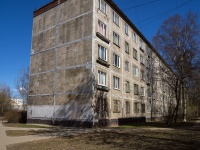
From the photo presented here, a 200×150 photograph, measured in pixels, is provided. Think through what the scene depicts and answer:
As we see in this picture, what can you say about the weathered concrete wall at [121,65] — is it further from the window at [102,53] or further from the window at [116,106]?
the window at [102,53]

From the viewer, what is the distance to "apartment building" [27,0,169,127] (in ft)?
71.6

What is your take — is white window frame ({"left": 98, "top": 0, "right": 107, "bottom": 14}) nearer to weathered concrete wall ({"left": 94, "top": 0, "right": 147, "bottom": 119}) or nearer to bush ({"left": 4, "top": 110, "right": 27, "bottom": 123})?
weathered concrete wall ({"left": 94, "top": 0, "right": 147, "bottom": 119})

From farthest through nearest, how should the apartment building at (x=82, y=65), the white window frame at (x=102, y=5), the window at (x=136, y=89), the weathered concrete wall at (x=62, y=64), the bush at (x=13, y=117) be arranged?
the window at (x=136, y=89)
the bush at (x=13, y=117)
the white window frame at (x=102, y=5)
the weathered concrete wall at (x=62, y=64)
the apartment building at (x=82, y=65)

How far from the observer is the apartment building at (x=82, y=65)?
859 inches

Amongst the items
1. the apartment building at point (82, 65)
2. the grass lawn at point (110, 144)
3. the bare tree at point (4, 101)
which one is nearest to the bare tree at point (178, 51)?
the apartment building at point (82, 65)

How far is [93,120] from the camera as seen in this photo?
66.9ft

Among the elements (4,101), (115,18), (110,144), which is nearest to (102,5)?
(115,18)

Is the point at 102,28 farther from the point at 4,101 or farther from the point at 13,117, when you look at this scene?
the point at 4,101

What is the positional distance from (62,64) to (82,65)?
3.48 metres

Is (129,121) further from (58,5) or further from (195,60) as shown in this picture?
(58,5)

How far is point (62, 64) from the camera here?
2459cm

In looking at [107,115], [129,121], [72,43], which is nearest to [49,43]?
[72,43]

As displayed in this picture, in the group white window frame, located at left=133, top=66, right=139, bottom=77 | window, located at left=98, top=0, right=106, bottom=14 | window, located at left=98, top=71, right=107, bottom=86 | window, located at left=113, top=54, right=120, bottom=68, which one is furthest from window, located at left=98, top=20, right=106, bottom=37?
white window frame, located at left=133, top=66, right=139, bottom=77

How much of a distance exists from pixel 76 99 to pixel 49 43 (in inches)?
373
